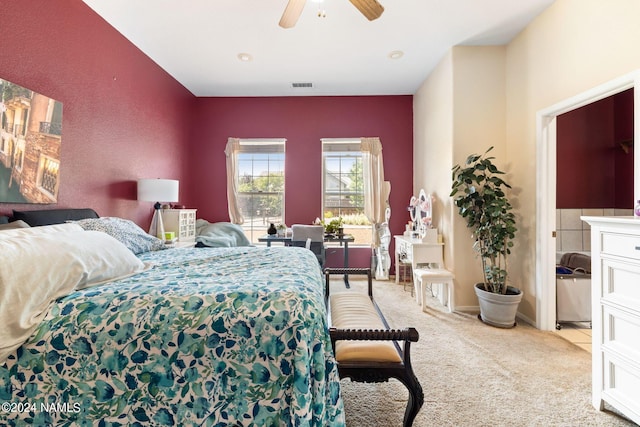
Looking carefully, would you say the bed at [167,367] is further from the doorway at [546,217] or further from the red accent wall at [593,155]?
the red accent wall at [593,155]

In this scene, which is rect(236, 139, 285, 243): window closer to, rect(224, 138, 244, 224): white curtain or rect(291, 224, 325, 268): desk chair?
rect(224, 138, 244, 224): white curtain

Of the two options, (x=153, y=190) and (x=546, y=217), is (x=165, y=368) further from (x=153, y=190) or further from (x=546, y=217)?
(x=546, y=217)

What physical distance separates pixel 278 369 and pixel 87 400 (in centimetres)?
73

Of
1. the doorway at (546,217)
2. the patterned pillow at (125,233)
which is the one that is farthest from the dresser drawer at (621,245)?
the patterned pillow at (125,233)

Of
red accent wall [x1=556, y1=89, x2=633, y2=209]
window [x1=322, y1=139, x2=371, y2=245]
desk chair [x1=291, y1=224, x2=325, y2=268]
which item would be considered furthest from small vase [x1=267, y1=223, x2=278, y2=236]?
red accent wall [x1=556, y1=89, x2=633, y2=209]

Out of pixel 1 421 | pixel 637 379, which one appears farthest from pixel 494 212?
pixel 1 421

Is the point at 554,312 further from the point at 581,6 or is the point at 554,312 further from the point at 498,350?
the point at 581,6

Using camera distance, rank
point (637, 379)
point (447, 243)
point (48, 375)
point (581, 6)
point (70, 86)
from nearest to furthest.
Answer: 1. point (48, 375)
2. point (637, 379)
3. point (581, 6)
4. point (70, 86)
5. point (447, 243)

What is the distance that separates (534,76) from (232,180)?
4141 mm

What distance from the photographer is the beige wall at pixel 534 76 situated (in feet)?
6.51

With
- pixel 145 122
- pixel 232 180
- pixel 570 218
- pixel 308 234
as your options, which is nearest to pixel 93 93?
pixel 145 122

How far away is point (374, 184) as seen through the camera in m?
4.61

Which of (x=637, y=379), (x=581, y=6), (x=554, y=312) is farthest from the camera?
(x=554, y=312)

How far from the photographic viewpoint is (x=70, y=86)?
8.02ft
